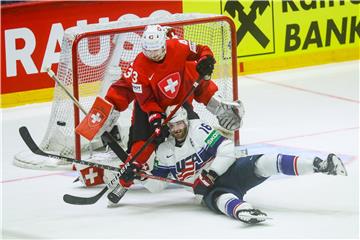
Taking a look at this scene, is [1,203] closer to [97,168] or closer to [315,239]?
[97,168]

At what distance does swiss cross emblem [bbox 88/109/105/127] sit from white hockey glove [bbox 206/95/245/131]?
576 mm


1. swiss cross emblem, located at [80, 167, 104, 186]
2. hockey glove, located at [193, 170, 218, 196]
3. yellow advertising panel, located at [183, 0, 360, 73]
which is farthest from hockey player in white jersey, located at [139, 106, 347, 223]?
yellow advertising panel, located at [183, 0, 360, 73]

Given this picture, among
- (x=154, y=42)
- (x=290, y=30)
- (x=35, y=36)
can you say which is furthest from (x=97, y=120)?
(x=290, y=30)

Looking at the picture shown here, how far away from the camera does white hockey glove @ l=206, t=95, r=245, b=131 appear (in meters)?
5.97

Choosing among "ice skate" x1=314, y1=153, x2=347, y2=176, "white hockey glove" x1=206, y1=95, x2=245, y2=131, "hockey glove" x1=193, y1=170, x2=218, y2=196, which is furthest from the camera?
"white hockey glove" x1=206, y1=95, x2=245, y2=131

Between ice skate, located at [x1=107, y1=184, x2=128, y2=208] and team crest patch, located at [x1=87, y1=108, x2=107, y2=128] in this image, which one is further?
team crest patch, located at [x1=87, y1=108, x2=107, y2=128]

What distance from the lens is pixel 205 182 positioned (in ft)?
18.3

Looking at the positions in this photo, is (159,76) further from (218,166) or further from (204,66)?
(218,166)

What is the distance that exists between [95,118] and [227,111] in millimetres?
696

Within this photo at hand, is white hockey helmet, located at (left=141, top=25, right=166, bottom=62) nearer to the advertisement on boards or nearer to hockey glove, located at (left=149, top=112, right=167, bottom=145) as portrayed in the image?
hockey glove, located at (left=149, top=112, right=167, bottom=145)

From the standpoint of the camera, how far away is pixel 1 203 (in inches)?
234

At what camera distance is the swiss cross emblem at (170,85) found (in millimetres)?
5738

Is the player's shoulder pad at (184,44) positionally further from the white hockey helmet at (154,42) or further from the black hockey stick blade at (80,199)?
the black hockey stick blade at (80,199)

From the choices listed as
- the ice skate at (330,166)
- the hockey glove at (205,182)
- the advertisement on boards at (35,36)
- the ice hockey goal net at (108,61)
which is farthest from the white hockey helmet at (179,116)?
the advertisement on boards at (35,36)
